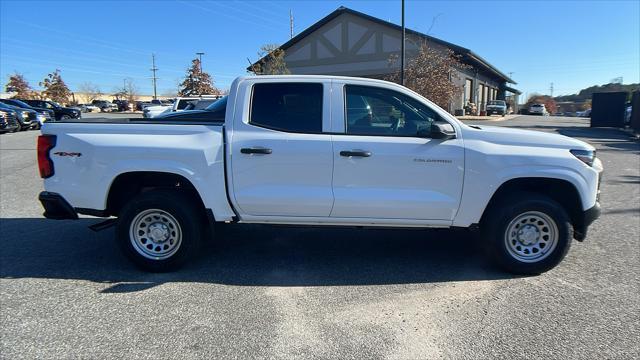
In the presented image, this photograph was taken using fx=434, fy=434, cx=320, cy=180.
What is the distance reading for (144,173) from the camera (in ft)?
14.7

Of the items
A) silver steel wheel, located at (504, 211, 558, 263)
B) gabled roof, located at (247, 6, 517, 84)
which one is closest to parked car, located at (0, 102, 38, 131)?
gabled roof, located at (247, 6, 517, 84)

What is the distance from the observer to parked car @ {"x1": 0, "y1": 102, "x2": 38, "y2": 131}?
2252cm

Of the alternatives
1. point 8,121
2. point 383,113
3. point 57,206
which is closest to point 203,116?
point 57,206

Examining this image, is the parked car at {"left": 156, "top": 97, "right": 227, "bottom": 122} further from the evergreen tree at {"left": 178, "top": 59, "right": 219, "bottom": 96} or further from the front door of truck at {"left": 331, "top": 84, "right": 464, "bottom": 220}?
the evergreen tree at {"left": 178, "top": 59, "right": 219, "bottom": 96}

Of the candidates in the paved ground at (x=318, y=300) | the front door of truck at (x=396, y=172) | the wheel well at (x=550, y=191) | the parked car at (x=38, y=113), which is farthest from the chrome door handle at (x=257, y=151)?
the parked car at (x=38, y=113)

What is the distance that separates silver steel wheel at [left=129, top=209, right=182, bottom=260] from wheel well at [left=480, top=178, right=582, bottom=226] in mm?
3204

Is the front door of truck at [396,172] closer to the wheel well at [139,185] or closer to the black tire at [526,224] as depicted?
the black tire at [526,224]

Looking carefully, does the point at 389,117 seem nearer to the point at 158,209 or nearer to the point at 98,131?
the point at 158,209

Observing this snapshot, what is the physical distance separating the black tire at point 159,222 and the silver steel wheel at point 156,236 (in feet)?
0.05

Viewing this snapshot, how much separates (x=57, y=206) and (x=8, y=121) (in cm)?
2116

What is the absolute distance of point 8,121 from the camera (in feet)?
69.6

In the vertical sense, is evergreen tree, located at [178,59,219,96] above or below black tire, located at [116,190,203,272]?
above

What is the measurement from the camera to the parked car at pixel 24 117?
22519 mm

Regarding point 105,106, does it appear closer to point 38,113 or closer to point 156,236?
point 38,113
